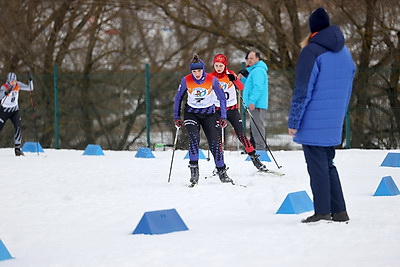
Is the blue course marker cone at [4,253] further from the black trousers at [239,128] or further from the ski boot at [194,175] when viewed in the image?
the black trousers at [239,128]

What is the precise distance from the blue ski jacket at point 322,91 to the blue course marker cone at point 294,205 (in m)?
0.97

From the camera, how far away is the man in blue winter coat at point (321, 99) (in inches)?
226

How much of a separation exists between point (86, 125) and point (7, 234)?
1210cm

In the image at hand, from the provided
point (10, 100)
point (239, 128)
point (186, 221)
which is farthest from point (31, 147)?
point (186, 221)

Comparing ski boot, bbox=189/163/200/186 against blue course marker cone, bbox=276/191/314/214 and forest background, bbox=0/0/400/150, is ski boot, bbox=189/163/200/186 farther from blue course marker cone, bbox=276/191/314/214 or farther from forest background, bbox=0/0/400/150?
forest background, bbox=0/0/400/150

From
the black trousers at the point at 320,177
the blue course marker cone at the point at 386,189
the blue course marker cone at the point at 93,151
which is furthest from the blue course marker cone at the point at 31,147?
the black trousers at the point at 320,177

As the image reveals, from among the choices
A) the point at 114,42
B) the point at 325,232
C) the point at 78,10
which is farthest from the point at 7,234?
the point at 114,42

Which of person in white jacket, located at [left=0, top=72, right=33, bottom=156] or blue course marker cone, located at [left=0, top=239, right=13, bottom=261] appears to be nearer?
blue course marker cone, located at [left=0, top=239, right=13, bottom=261]

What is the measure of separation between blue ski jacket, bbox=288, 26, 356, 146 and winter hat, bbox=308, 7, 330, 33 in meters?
0.07

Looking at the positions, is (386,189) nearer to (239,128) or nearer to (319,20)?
(319,20)

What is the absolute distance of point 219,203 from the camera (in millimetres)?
7414

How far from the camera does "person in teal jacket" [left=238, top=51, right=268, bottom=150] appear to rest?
12.5 metres

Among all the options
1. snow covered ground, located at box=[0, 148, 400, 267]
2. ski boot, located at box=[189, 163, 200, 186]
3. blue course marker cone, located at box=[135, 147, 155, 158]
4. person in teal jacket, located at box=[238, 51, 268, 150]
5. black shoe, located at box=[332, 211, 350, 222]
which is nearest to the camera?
snow covered ground, located at box=[0, 148, 400, 267]

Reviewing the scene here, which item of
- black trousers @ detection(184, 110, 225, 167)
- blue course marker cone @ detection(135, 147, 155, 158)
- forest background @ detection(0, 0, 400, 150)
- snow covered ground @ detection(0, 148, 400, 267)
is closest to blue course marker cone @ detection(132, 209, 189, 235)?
snow covered ground @ detection(0, 148, 400, 267)
